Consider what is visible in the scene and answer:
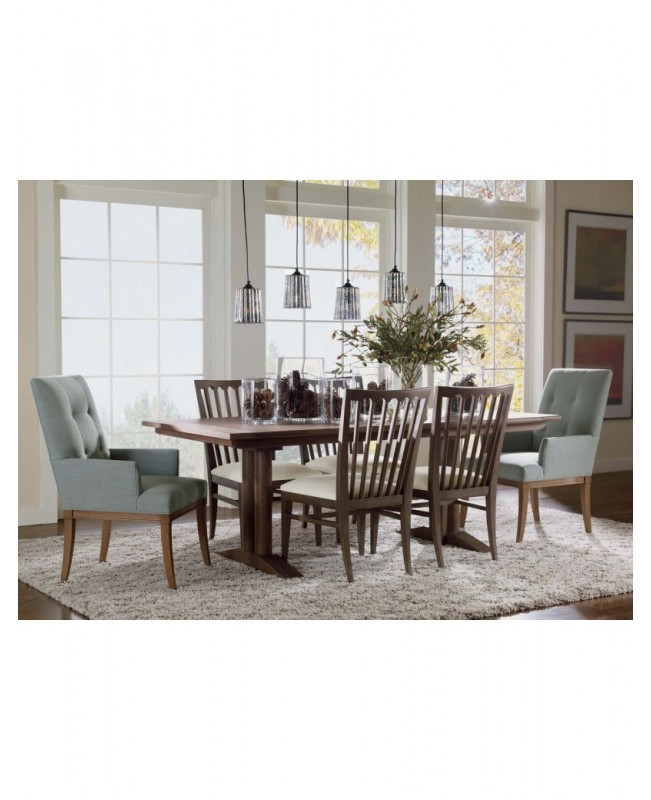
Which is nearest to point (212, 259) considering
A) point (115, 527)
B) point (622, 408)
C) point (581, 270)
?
point (115, 527)

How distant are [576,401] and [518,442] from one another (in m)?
0.43

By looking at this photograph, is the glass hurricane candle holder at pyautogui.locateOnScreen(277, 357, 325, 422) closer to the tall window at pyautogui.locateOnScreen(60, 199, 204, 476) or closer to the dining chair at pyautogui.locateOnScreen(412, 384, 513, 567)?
the dining chair at pyautogui.locateOnScreen(412, 384, 513, 567)

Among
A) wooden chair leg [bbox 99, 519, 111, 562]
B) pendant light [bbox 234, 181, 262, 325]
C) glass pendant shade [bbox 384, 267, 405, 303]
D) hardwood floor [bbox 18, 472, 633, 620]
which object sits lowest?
hardwood floor [bbox 18, 472, 633, 620]

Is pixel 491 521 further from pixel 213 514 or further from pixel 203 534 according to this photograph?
pixel 213 514

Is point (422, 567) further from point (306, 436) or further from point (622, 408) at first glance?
point (622, 408)

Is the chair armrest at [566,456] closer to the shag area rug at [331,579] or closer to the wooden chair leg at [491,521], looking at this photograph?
the shag area rug at [331,579]

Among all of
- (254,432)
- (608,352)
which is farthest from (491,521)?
(608,352)

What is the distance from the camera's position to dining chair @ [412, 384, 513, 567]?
162 inches

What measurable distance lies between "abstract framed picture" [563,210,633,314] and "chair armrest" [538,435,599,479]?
2769 millimetres

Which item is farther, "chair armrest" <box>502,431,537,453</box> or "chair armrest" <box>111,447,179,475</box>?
"chair armrest" <box>502,431,537,453</box>

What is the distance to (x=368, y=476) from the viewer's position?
423 cm

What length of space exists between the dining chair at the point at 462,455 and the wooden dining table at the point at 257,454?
0.17 metres

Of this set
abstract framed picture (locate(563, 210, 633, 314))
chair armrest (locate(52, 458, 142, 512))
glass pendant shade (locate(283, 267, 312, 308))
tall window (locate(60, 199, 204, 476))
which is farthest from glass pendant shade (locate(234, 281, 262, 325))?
abstract framed picture (locate(563, 210, 633, 314))

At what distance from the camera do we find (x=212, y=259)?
19.9ft
